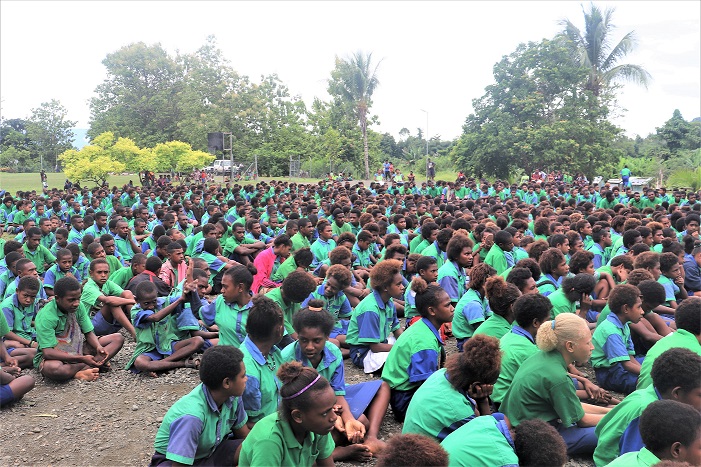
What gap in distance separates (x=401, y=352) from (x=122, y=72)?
42.5m

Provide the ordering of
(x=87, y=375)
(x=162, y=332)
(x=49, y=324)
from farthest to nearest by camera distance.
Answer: (x=162, y=332)
(x=87, y=375)
(x=49, y=324)

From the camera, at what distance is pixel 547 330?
149 inches

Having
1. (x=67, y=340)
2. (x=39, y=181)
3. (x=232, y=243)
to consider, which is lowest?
(x=67, y=340)

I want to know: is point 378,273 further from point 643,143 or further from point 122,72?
point 643,143

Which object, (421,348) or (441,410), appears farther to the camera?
(421,348)

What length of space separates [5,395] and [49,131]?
43.9 meters

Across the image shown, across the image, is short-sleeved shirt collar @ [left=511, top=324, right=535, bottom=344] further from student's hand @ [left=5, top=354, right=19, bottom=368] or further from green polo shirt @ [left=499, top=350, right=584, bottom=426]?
student's hand @ [left=5, top=354, right=19, bottom=368]

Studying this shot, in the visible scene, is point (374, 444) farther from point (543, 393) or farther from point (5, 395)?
point (5, 395)

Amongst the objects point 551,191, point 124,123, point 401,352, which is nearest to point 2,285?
point 401,352

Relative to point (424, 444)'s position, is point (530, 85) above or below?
above

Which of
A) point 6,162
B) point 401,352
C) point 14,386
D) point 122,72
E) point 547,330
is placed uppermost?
point 122,72

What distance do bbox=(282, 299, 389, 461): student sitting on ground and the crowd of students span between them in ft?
0.04

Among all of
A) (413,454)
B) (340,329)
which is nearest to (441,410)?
(413,454)

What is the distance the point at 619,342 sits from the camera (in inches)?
194
